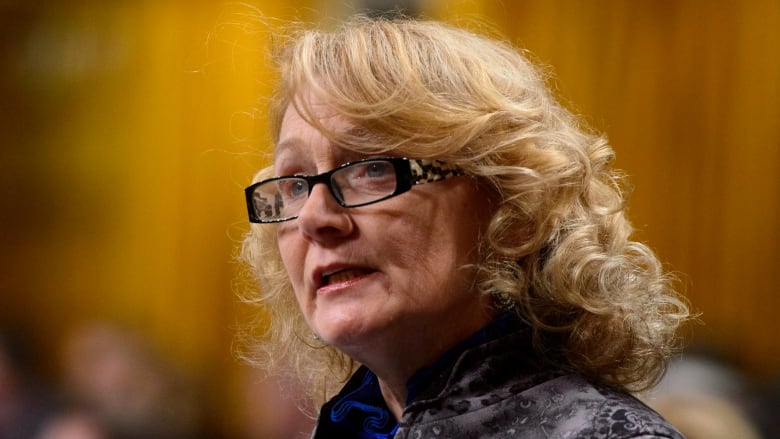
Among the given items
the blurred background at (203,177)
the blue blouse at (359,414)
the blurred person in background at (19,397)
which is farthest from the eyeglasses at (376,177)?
the blurred person in background at (19,397)

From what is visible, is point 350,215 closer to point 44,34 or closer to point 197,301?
point 197,301

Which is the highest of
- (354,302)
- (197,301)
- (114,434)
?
(354,302)

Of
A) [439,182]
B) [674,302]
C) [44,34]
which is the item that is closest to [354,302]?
[439,182]

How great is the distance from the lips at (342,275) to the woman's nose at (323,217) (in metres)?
0.05

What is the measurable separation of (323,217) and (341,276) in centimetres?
8

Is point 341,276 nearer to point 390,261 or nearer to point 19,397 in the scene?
point 390,261

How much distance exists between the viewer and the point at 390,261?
129cm

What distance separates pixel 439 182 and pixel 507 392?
0.29 meters

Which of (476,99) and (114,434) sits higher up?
(476,99)

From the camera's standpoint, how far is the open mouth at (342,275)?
131cm

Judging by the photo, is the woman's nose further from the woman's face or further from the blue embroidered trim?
the blue embroidered trim

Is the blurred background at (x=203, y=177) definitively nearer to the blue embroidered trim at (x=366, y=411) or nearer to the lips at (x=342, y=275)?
the blue embroidered trim at (x=366, y=411)

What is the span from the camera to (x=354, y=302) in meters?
1.29

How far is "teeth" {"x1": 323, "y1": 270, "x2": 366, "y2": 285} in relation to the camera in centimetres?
131
